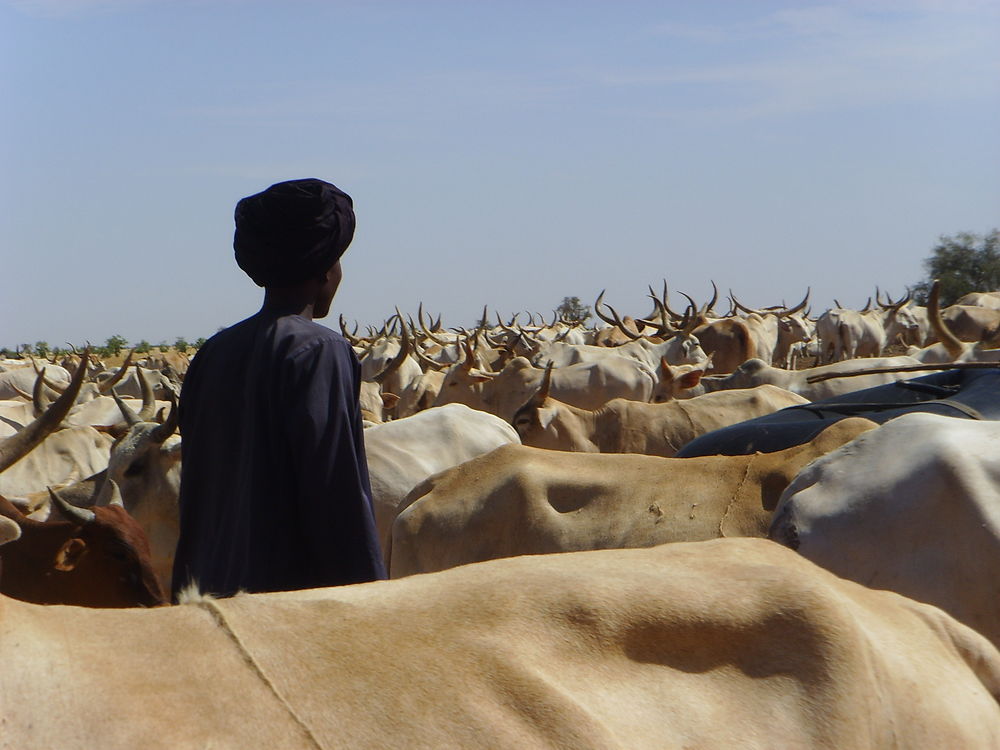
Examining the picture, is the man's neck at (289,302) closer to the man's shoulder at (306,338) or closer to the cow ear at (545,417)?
the man's shoulder at (306,338)

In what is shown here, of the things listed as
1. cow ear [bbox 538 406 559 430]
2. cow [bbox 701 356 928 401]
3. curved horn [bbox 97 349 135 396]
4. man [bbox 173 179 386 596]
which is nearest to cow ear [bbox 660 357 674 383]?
cow [bbox 701 356 928 401]

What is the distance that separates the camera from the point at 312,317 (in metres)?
3.07

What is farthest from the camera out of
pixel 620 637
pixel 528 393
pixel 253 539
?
pixel 528 393

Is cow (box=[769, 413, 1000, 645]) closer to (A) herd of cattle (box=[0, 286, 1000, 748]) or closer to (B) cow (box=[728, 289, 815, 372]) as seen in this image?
(A) herd of cattle (box=[0, 286, 1000, 748])

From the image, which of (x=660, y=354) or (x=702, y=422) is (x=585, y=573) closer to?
(x=702, y=422)

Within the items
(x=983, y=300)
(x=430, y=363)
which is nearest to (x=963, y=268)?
(x=983, y=300)

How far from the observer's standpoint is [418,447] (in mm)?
8500

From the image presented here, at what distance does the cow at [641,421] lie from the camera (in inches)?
372

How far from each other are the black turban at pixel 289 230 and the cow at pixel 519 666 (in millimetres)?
1260

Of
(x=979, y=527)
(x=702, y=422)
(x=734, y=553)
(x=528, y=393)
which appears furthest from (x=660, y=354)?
(x=734, y=553)

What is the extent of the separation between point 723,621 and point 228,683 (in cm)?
79

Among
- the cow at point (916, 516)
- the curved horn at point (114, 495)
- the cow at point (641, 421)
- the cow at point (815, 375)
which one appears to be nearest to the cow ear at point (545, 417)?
the cow at point (641, 421)

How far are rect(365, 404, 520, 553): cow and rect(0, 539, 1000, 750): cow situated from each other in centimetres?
567

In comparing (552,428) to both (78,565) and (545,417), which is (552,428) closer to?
(545,417)
